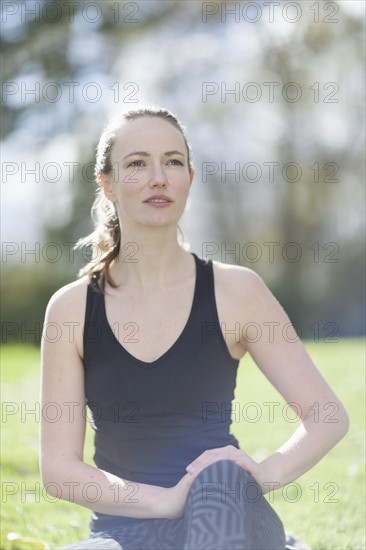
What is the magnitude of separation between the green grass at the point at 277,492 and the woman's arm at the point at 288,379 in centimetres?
77

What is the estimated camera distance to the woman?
195cm

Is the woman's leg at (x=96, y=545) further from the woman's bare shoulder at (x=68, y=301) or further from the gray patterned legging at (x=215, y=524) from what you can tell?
the woman's bare shoulder at (x=68, y=301)

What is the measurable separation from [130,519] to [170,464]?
172 mm

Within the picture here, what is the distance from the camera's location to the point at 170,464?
2.02 metres

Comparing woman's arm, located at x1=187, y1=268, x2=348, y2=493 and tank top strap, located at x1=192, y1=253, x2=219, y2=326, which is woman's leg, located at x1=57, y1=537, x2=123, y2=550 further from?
tank top strap, located at x1=192, y1=253, x2=219, y2=326

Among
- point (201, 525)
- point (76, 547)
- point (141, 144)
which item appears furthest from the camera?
point (141, 144)

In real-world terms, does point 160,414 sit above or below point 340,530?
above

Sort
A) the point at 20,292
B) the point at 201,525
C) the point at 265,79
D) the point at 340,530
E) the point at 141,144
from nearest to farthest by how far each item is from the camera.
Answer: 1. the point at 201,525
2. the point at 141,144
3. the point at 340,530
4. the point at 20,292
5. the point at 265,79

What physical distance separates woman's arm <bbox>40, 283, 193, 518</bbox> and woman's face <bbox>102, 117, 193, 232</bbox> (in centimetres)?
29

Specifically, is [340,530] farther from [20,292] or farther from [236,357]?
[20,292]

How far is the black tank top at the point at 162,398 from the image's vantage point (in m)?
2.03

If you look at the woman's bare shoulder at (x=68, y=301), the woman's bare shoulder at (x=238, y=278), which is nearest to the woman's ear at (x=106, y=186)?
the woman's bare shoulder at (x=68, y=301)

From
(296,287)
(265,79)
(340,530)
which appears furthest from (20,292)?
(340,530)

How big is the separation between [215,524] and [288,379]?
1.83 ft
